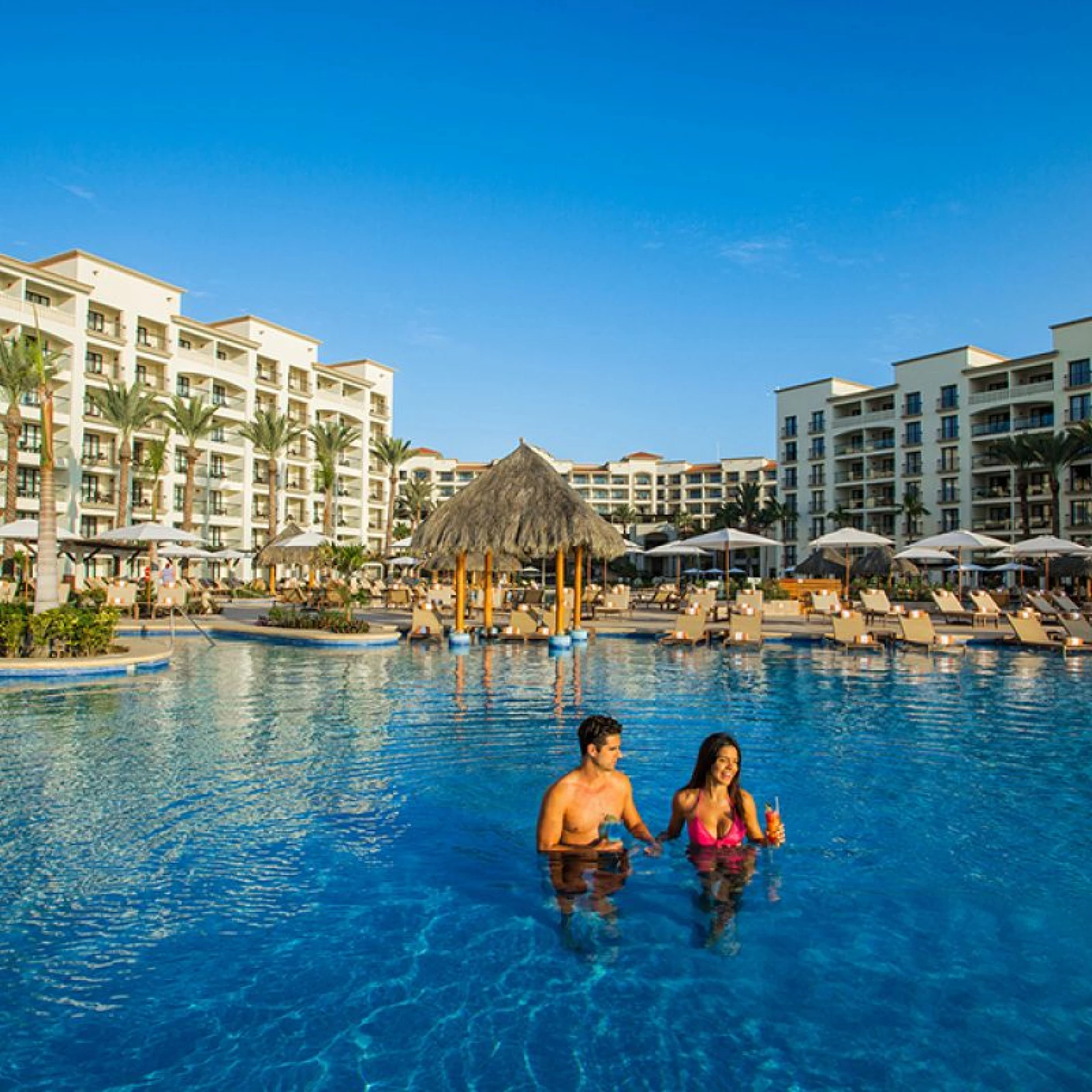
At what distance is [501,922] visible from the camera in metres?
4.40

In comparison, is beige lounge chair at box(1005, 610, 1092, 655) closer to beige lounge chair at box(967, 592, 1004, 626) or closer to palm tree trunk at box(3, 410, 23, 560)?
beige lounge chair at box(967, 592, 1004, 626)

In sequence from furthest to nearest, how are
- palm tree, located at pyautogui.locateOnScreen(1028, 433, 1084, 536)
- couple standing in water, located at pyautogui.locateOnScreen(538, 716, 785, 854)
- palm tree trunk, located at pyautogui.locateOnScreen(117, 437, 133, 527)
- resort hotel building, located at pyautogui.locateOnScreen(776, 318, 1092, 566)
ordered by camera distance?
resort hotel building, located at pyautogui.locateOnScreen(776, 318, 1092, 566) < palm tree, located at pyautogui.locateOnScreen(1028, 433, 1084, 536) < palm tree trunk, located at pyautogui.locateOnScreen(117, 437, 133, 527) < couple standing in water, located at pyautogui.locateOnScreen(538, 716, 785, 854)

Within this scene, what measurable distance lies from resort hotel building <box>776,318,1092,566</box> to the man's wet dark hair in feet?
183

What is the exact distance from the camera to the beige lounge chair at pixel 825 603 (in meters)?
25.5

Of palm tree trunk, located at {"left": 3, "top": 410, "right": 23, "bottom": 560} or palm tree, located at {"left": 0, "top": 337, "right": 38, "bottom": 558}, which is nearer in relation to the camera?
palm tree, located at {"left": 0, "top": 337, "right": 38, "bottom": 558}

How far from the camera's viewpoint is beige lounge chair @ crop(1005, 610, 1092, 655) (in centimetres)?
1706

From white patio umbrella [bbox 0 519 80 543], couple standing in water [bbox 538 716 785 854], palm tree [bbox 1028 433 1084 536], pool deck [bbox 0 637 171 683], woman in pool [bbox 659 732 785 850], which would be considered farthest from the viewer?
palm tree [bbox 1028 433 1084 536]

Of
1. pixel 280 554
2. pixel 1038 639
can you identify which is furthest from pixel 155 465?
pixel 1038 639

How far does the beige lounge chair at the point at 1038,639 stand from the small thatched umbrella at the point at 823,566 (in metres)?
13.8

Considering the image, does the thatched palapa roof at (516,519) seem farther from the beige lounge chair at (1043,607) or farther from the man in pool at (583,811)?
the beige lounge chair at (1043,607)

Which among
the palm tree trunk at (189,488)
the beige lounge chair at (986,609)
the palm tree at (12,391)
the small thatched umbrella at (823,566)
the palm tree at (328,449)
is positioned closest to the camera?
the beige lounge chair at (986,609)

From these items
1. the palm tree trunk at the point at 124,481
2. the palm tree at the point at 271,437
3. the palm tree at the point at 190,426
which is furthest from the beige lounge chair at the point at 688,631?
the palm tree at the point at 271,437

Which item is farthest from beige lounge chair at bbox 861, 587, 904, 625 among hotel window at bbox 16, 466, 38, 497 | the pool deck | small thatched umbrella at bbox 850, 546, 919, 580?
hotel window at bbox 16, 466, 38, 497

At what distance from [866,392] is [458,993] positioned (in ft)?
226
